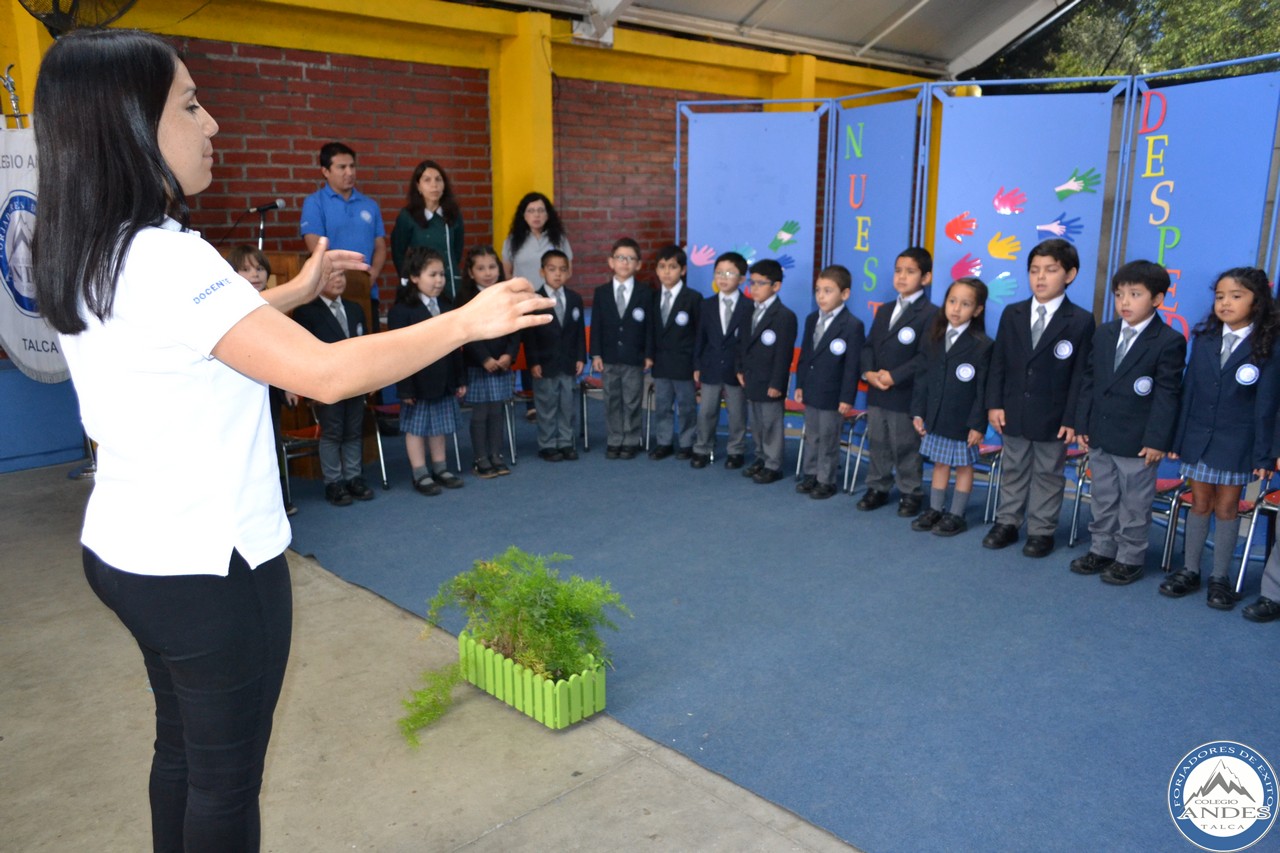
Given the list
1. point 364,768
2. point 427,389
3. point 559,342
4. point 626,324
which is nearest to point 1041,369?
point 626,324

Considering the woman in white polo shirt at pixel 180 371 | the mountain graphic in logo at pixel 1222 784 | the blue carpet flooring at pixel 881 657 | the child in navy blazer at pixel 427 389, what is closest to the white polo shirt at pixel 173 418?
the woman in white polo shirt at pixel 180 371

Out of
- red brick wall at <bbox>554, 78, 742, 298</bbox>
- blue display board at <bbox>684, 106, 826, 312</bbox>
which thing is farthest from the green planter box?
red brick wall at <bbox>554, 78, 742, 298</bbox>

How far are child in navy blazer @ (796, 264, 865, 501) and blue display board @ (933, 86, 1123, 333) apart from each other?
1.72 ft

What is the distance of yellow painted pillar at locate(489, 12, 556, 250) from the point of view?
6.83 metres

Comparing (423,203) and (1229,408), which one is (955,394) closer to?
(1229,408)

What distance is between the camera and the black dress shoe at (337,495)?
196 inches

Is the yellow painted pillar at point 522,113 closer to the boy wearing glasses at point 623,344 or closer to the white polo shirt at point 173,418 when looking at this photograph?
the boy wearing glasses at point 623,344

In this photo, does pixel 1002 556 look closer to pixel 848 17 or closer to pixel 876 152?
pixel 876 152

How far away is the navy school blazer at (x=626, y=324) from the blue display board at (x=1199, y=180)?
2.70 metres

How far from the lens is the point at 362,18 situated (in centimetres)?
623

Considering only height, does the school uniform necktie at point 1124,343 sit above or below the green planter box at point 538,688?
above

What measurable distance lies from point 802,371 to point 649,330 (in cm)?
114

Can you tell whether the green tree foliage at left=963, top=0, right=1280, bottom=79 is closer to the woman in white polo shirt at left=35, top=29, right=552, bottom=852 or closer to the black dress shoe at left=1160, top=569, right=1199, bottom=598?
the black dress shoe at left=1160, top=569, right=1199, bottom=598

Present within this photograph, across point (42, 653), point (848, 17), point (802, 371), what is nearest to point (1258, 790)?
point (802, 371)
